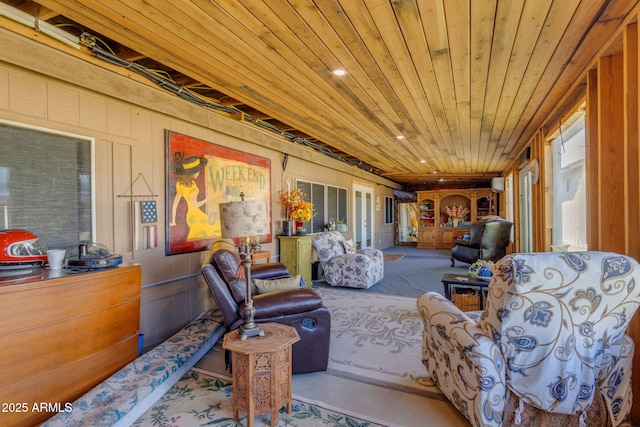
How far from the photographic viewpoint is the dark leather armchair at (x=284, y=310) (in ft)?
7.29

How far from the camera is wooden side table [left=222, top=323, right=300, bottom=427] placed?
1.71 m

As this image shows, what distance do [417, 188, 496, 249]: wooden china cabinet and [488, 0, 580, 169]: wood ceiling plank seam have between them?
7295 mm

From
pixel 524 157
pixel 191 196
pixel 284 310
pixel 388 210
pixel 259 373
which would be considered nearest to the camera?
pixel 259 373

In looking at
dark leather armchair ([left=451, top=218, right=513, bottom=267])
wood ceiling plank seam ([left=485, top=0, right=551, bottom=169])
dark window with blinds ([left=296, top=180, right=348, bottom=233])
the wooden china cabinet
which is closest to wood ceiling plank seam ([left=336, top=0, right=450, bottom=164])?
wood ceiling plank seam ([left=485, top=0, right=551, bottom=169])

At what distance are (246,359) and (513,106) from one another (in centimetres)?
388

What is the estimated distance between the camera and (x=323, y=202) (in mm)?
6438

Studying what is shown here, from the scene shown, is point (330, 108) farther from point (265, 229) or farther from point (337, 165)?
point (337, 165)

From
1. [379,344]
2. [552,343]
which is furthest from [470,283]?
[552,343]

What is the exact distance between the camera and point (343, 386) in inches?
86.8

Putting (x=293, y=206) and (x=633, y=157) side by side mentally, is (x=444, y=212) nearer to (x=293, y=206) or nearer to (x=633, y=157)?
(x=293, y=206)

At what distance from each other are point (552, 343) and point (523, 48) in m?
2.09

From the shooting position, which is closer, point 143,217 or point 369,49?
point 369,49

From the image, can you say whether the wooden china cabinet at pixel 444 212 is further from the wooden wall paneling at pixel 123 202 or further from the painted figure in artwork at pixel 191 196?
the wooden wall paneling at pixel 123 202

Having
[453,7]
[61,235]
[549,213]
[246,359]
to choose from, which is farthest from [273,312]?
[549,213]
